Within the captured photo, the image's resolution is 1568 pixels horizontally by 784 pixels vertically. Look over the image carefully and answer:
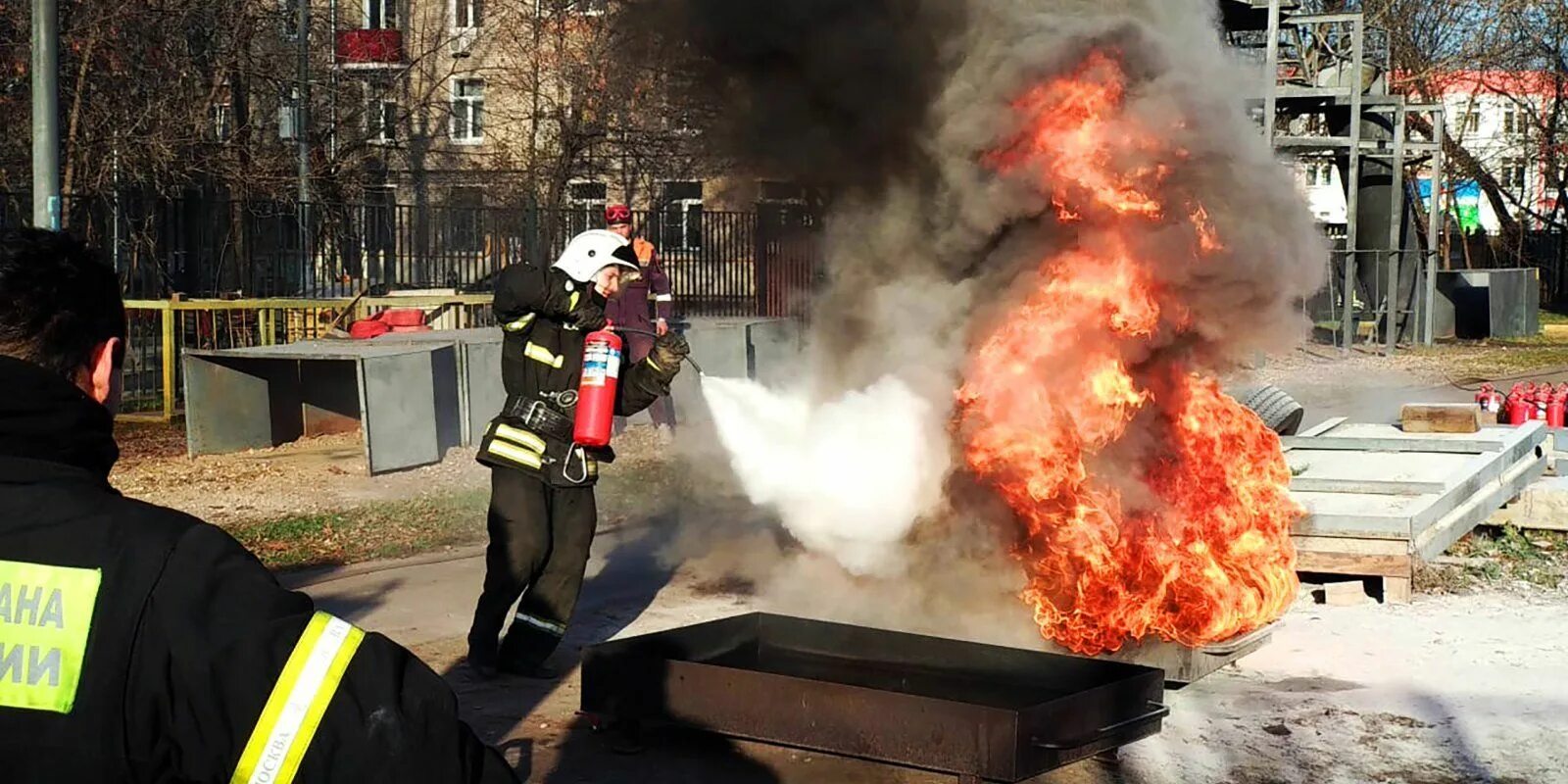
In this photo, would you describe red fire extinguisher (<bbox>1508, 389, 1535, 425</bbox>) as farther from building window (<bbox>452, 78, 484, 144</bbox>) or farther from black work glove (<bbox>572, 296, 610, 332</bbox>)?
building window (<bbox>452, 78, 484, 144</bbox>)

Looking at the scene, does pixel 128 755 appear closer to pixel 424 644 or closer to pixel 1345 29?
pixel 424 644

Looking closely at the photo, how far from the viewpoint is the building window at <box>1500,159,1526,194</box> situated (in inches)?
1628

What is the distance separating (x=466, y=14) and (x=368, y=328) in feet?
72.8

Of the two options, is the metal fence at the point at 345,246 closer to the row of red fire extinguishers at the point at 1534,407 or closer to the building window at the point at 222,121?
the row of red fire extinguishers at the point at 1534,407

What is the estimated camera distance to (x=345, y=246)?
689 inches

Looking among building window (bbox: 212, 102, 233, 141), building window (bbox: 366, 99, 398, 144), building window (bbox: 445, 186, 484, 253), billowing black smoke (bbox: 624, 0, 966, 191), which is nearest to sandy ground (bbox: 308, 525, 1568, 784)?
billowing black smoke (bbox: 624, 0, 966, 191)

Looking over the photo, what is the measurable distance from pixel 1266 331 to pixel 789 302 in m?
10.2

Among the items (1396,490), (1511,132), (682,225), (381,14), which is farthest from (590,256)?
(1511,132)

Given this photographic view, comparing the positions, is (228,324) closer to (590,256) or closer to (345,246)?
(345,246)

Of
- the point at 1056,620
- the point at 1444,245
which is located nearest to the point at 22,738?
the point at 1056,620

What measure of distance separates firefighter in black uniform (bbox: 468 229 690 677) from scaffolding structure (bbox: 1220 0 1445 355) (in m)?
17.7

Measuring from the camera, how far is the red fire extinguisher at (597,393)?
6.77 m

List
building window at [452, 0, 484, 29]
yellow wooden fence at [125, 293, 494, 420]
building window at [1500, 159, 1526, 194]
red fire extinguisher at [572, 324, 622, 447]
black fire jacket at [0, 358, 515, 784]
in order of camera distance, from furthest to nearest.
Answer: building window at [1500, 159, 1526, 194] < building window at [452, 0, 484, 29] < yellow wooden fence at [125, 293, 494, 420] < red fire extinguisher at [572, 324, 622, 447] < black fire jacket at [0, 358, 515, 784]

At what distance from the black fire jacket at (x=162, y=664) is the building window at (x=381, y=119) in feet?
96.4
